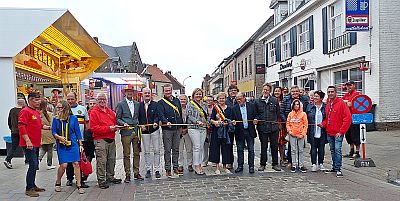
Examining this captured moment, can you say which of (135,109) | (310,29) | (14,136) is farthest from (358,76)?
(14,136)

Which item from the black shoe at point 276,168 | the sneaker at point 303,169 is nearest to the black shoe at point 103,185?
the black shoe at point 276,168

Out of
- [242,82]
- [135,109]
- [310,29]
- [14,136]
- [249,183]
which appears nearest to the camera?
[249,183]

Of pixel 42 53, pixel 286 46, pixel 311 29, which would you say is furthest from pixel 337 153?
pixel 286 46

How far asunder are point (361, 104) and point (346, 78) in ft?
31.7

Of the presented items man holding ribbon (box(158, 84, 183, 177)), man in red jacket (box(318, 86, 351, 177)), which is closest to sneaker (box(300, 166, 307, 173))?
man in red jacket (box(318, 86, 351, 177))

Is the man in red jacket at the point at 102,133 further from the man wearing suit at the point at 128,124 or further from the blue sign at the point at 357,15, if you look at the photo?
the blue sign at the point at 357,15

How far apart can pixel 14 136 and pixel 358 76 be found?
1381 centimetres

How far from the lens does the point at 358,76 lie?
1631cm

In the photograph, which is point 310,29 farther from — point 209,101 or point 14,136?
point 14,136

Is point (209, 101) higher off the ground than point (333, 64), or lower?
lower

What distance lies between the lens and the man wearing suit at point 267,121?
27.1 feet

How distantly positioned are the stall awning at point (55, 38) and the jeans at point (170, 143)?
5957mm

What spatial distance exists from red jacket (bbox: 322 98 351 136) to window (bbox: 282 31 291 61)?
60.1 ft

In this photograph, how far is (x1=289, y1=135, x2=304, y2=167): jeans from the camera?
26.8ft
